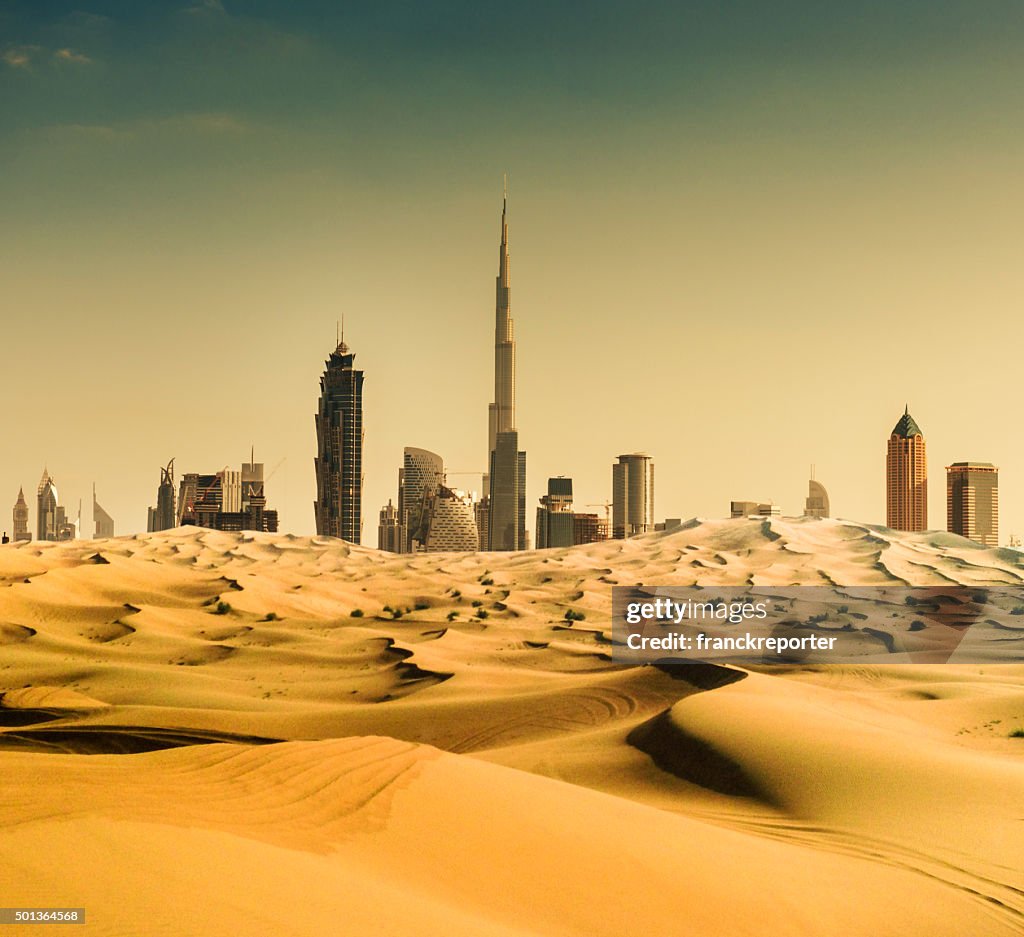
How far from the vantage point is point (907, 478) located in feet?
603

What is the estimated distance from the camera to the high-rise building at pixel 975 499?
16488 cm

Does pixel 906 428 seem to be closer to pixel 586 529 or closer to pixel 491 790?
pixel 586 529

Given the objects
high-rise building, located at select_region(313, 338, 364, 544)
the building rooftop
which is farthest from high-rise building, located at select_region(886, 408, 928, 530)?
high-rise building, located at select_region(313, 338, 364, 544)

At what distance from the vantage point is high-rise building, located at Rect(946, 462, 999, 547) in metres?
165

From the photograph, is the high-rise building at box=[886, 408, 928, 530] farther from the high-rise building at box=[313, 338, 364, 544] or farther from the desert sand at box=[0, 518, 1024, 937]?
the desert sand at box=[0, 518, 1024, 937]

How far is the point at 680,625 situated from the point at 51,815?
24.1 meters

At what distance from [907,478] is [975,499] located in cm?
1736

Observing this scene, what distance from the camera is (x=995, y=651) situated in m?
24.8

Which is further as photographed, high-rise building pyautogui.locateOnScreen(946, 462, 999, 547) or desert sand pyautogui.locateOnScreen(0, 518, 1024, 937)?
high-rise building pyautogui.locateOnScreen(946, 462, 999, 547)

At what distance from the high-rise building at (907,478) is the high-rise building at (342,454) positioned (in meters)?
92.4

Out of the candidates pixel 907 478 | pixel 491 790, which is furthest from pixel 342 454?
pixel 491 790

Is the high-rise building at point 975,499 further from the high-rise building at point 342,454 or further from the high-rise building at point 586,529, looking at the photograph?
the high-rise building at point 342,454

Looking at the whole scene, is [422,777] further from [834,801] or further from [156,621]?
[156,621]

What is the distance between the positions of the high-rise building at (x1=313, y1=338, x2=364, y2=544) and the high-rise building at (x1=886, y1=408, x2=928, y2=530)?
9240 cm
